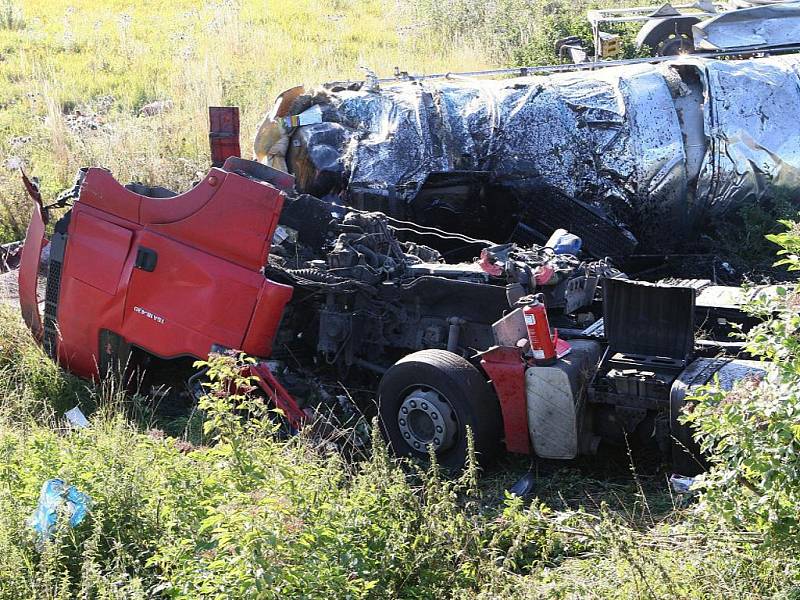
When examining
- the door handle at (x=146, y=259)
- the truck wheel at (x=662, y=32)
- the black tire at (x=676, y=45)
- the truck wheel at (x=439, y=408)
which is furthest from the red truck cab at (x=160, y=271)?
the truck wheel at (x=662, y=32)

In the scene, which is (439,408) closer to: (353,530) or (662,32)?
(353,530)

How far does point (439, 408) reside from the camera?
5.46m

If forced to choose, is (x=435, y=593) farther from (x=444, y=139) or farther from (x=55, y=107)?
(x=55, y=107)

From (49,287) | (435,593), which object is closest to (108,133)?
(49,287)

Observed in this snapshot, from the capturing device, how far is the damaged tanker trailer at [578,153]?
8.20 m

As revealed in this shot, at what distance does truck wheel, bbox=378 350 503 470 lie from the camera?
539 cm

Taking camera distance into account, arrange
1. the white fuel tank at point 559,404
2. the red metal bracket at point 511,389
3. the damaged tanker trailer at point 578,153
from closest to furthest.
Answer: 1. the white fuel tank at point 559,404
2. the red metal bracket at point 511,389
3. the damaged tanker trailer at point 578,153

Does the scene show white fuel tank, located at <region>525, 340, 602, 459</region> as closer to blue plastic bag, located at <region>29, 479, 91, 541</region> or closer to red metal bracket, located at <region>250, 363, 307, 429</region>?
red metal bracket, located at <region>250, 363, 307, 429</region>

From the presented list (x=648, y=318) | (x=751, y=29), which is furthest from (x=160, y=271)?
(x=751, y=29)

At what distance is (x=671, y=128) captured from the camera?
822cm

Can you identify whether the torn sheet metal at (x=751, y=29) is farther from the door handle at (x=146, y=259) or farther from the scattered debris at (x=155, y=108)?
the scattered debris at (x=155, y=108)

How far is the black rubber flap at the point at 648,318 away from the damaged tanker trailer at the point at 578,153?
2.75m

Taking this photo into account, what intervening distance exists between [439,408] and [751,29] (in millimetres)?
6456

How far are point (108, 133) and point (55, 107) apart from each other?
1648mm
